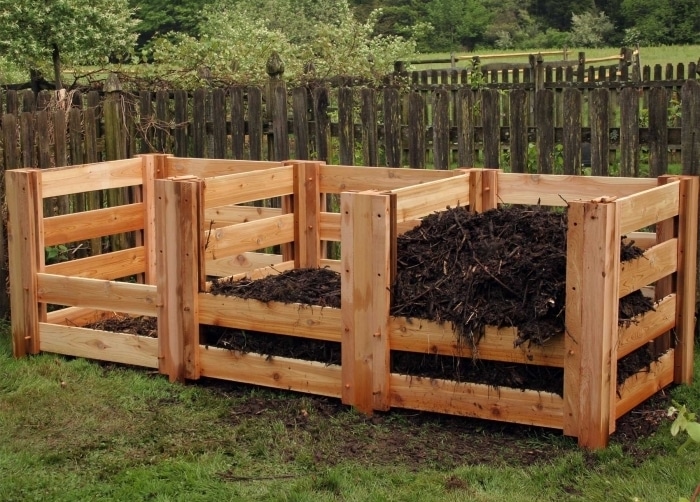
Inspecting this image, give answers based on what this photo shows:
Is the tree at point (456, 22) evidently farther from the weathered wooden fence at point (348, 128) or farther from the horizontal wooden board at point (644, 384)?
the horizontal wooden board at point (644, 384)

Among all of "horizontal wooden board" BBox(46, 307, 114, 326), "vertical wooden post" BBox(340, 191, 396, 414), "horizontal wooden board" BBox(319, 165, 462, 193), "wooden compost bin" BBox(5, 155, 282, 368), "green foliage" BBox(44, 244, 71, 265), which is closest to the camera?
"vertical wooden post" BBox(340, 191, 396, 414)

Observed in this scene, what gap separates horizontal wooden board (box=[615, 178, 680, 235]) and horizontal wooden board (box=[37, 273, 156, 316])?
286 cm

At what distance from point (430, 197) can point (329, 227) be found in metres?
1.47

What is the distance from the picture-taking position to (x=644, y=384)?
5.81 metres

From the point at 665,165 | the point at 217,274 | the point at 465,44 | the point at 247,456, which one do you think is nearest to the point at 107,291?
Answer: the point at 217,274

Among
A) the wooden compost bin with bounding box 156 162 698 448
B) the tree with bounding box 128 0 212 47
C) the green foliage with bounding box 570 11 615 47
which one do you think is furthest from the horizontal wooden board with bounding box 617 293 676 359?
the tree with bounding box 128 0 212 47

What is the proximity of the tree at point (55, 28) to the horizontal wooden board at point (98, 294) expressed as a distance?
41.2 feet

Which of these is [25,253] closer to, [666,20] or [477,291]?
[477,291]

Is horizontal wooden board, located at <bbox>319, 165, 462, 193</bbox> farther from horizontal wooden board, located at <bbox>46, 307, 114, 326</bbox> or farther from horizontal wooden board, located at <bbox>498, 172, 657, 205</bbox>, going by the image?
horizontal wooden board, located at <bbox>46, 307, 114, 326</bbox>

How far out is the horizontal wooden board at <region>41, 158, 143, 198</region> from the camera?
721 centimetres

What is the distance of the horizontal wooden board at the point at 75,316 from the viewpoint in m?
7.54

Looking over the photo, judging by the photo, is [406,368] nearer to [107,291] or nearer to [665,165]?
[107,291]

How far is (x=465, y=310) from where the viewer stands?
5480 millimetres

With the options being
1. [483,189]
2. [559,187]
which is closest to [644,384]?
[559,187]
